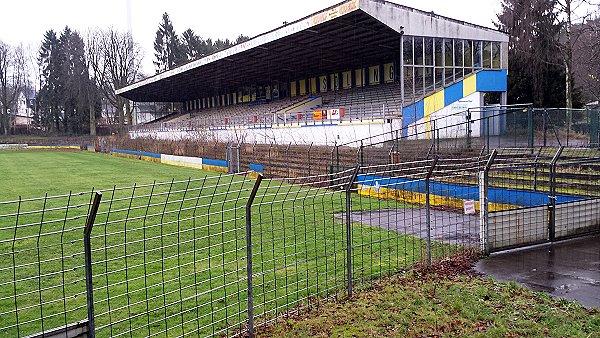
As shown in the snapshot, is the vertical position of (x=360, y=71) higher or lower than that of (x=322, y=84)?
higher

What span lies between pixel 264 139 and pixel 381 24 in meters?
12.7

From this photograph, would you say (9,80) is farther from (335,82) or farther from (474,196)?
(474,196)

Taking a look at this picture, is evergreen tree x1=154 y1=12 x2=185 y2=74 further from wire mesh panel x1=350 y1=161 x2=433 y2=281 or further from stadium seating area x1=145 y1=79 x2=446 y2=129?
wire mesh panel x1=350 y1=161 x2=433 y2=281

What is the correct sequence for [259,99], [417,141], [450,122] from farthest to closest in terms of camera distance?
1. [259,99]
2. [450,122]
3. [417,141]

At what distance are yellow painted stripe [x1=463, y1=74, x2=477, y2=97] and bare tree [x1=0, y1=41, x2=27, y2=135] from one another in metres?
73.3

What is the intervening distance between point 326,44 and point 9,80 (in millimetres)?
72096

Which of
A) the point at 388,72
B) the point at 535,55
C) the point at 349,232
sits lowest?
the point at 349,232

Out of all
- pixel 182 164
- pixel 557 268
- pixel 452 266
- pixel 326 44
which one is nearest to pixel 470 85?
pixel 326 44

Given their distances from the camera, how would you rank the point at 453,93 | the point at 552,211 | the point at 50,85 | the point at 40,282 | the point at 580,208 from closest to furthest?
the point at 40,282, the point at 552,211, the point at 580,208, the point at 453,93, the point at 50,85

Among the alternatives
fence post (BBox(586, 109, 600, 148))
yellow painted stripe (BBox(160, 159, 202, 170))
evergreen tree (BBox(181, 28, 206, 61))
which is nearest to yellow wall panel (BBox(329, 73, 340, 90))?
yellow painted stripe (BBox(160, 159, 202, 170))

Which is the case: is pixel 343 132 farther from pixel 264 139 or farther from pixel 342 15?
pixel 264 139

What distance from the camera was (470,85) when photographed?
91.9 ft

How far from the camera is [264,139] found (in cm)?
3566

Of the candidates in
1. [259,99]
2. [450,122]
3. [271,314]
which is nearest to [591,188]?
[271,314]
